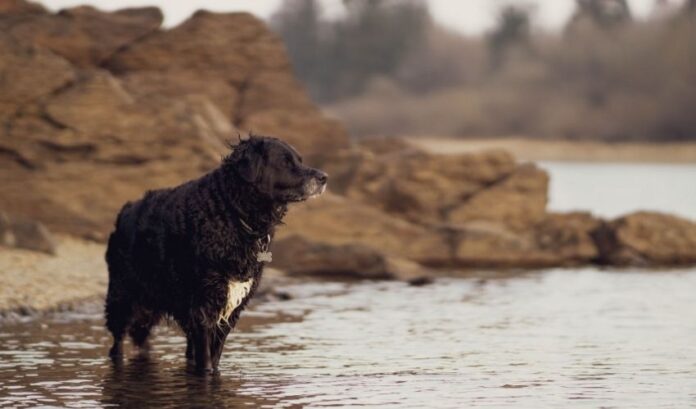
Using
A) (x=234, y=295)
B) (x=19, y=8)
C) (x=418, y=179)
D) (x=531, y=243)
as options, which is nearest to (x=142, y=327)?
(x=234, y=295)

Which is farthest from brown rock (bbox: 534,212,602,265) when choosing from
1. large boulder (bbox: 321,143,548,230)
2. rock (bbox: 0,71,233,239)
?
rock (bbox: 0,71,233,239)

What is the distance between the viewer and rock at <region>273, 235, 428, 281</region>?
80.8 ft

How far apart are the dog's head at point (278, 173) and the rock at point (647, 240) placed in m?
17.4

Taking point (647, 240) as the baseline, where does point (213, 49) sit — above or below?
above

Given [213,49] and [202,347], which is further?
[213,49]

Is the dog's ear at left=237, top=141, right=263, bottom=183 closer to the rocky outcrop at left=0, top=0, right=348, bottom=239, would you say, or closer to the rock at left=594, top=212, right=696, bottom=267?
the rocky outcrop at left=0, top=0, right=348, bottom=239

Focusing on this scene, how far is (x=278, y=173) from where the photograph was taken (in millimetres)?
12312

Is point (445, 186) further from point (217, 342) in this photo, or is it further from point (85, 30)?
point (217, 342)

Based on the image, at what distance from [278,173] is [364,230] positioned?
1506cm

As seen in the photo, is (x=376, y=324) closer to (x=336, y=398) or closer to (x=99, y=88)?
(x=336, y=398)

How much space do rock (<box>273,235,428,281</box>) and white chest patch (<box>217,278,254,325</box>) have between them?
38.8 ft

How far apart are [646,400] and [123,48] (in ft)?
61.7

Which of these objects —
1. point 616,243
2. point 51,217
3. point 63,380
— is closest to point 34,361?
point 63,380

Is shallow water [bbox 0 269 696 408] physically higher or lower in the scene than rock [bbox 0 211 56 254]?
lower
